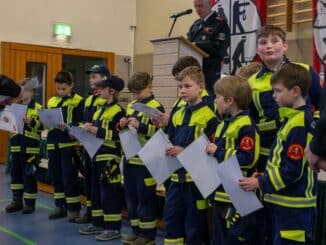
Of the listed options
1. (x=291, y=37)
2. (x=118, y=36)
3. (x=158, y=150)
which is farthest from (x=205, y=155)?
(x=118, y=36)

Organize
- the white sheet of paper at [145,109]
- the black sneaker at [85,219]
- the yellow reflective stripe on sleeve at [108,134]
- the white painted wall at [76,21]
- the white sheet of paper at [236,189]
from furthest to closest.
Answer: the white painted wall at [76,21] < the black sneaker at [85,219] < the yellow reflective stripe on sleeve at [108,134] < the white sheet of paper at [145,109] < the white sheet of paper at [236,189]

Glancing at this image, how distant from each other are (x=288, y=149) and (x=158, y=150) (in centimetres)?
111

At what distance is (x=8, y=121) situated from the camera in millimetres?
4891

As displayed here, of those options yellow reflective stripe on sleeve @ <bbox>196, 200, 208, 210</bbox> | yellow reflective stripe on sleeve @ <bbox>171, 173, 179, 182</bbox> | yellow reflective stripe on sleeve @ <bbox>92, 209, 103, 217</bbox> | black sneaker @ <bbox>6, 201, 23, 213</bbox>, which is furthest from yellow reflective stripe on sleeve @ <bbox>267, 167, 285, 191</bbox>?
black sneaker @ <bbox>6, 201, 23, 213</bbox>

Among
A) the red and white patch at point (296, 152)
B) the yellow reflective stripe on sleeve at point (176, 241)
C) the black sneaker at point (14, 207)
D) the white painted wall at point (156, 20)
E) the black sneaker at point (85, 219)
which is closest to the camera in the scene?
the red and white patch at point (296, 152)

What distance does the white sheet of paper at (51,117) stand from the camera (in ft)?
14.4

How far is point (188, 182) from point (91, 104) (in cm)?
169

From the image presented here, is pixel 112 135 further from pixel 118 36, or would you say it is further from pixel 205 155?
pixel 118 36

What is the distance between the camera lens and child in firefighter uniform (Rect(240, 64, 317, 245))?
224cm

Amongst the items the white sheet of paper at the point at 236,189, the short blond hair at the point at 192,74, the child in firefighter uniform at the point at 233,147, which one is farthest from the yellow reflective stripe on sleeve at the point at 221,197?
the short blond hair at the point at 192,74

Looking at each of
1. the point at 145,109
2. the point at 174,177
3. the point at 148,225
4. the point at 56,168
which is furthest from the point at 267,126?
the point at 56,168

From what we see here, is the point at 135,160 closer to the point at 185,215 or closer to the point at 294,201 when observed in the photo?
the point at 185,215

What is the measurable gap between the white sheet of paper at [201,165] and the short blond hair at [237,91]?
0.94 ft

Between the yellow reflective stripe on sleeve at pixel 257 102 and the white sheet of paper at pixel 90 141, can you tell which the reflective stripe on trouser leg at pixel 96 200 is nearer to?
the white sheet of paper at pixel 90 141
